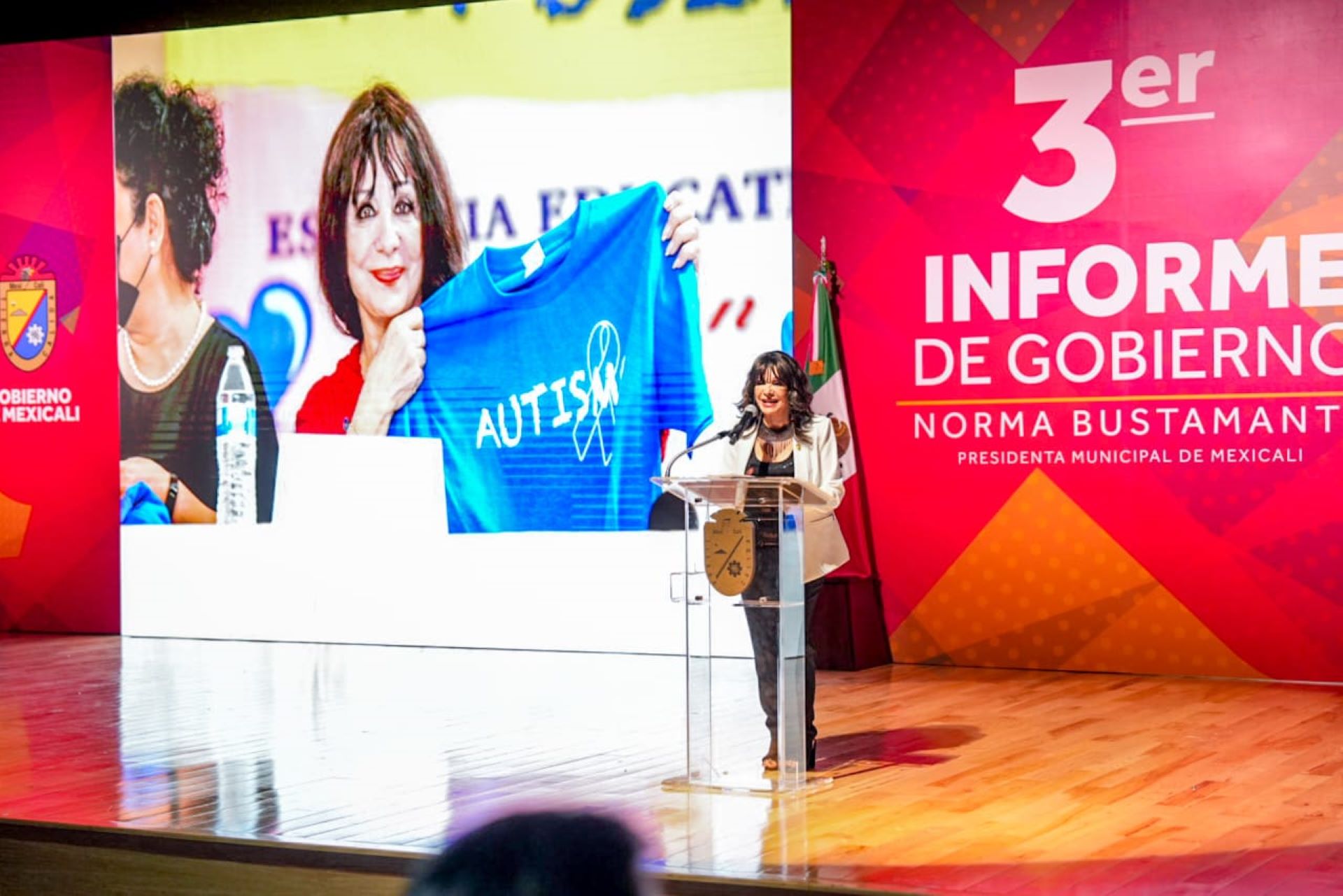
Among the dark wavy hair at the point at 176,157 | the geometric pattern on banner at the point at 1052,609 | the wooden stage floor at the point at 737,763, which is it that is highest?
the dark wavy hair at the point at 176,157

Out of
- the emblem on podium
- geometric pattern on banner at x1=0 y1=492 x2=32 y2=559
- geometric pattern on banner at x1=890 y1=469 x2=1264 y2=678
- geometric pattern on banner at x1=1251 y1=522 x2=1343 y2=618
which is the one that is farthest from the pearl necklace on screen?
geometric pattern on banner at x1=1251 y1=522 x2=1343 y2=618

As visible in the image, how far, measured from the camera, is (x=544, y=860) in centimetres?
132

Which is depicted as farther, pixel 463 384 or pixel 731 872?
pixel 463 384

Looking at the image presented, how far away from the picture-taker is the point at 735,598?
525 centimetres

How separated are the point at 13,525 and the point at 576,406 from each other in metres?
3.81

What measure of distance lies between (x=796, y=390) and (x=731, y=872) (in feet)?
5.74

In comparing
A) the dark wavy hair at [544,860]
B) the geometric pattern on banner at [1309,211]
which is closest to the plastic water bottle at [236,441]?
the geometric pattern on banner at [1309,211]

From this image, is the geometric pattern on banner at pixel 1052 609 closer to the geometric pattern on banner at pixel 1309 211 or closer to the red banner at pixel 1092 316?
the red banner at pixel 1092 316

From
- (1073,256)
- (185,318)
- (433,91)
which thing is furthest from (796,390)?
(185,318)

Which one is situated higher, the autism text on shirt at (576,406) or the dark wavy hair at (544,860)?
the autism text on shirt at (576,406)

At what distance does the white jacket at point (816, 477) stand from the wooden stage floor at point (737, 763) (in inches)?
27.6

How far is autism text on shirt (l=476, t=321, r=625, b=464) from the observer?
8852mm

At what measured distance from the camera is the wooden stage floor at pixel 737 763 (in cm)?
433

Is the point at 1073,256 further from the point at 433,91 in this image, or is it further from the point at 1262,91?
the point at 433,91
